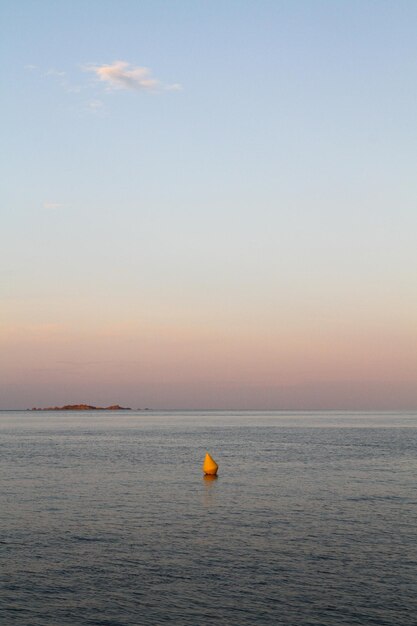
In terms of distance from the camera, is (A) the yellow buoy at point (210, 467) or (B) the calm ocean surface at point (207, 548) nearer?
(B) the calm ocean surface at point (207, 548)

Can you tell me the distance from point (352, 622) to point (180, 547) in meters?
13.7

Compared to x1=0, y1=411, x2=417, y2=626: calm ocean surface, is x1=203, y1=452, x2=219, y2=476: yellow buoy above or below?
above

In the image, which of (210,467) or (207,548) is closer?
(207,548)

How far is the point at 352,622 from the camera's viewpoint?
2528cm

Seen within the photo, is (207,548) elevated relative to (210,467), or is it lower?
lower

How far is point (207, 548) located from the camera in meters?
36.9

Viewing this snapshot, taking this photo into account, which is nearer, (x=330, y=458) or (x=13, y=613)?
(x=13, y=613)

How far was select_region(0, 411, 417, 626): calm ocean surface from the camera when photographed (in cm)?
2686

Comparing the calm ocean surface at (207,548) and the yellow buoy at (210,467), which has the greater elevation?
the yellow buoy at (210,467)

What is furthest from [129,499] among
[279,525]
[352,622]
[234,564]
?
[352,622]

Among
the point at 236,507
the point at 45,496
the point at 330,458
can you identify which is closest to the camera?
the point at 236,507

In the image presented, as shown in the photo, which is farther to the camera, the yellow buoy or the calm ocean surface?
the yellow buoy

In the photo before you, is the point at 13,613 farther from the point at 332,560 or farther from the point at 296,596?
the point at 332,560

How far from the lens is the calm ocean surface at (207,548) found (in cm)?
2686
